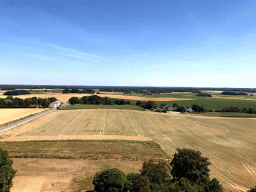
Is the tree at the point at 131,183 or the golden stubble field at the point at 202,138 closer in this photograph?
the tree at the point at 131,183

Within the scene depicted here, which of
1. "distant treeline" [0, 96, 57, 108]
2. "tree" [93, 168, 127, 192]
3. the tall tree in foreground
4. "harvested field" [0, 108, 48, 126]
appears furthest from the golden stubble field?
"distant treeline" [0, 96, 57, 108]

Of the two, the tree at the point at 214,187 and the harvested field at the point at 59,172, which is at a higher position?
the tree at the point at 214,187

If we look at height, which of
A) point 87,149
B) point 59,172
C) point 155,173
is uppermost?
point 155,173

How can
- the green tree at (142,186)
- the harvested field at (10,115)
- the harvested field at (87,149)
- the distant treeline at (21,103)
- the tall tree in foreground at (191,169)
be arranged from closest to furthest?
the green tree at (142,186) → the tall tree in foreground at (191,169) → the harvested field at (87,149) → the harvested field at (10,115) → the distant treeline at (21,103)

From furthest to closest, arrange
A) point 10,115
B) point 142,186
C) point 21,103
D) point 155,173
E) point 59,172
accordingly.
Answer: point 21,103, point 10,115, point 59,172, point 155,173, point 142,186

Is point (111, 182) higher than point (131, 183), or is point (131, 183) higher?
point (111, 182)

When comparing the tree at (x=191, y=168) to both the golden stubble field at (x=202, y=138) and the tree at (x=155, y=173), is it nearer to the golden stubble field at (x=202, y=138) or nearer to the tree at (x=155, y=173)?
the tree at (x=155, y=173)

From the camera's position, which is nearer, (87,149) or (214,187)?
(214,187)

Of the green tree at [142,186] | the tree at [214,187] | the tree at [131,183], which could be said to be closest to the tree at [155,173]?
the tree at [131,183]

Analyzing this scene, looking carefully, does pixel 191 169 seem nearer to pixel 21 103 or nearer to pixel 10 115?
pixel 10 115

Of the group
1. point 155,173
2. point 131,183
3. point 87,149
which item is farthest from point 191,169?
point 87,149
